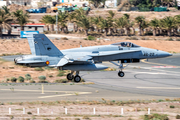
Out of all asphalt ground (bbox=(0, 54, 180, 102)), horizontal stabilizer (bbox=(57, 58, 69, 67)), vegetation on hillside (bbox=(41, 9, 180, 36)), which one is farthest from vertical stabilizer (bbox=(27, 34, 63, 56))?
vegetation on hillside (bbox=(41, 9, 180, 36))

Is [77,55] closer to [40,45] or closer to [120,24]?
[40,45]

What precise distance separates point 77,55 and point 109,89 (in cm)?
1182

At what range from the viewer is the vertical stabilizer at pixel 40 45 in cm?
3338

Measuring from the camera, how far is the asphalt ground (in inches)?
1554

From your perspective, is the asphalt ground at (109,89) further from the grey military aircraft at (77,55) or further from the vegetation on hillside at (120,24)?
the vegetation on hillside at (120,24)

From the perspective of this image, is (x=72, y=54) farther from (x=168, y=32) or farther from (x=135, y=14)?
(x=135, y=14)

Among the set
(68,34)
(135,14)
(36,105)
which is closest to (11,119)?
(36,105)

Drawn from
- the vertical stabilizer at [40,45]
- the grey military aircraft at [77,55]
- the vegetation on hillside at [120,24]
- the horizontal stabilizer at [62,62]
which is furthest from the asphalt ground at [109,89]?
the vegetation on hillside at [120,24]

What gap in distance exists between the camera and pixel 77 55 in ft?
114

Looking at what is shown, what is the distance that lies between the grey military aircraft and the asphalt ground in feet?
17.8

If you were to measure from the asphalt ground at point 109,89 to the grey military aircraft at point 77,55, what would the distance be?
17.8ft

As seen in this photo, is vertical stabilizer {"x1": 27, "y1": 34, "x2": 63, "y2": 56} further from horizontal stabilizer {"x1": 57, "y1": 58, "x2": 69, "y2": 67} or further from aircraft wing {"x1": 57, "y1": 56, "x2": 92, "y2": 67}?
aircraft wing {"x1": 57, "y1": 56, "x2": 92, "y2": 67}

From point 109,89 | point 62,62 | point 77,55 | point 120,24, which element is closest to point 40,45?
point 62,62

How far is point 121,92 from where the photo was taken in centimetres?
4291
